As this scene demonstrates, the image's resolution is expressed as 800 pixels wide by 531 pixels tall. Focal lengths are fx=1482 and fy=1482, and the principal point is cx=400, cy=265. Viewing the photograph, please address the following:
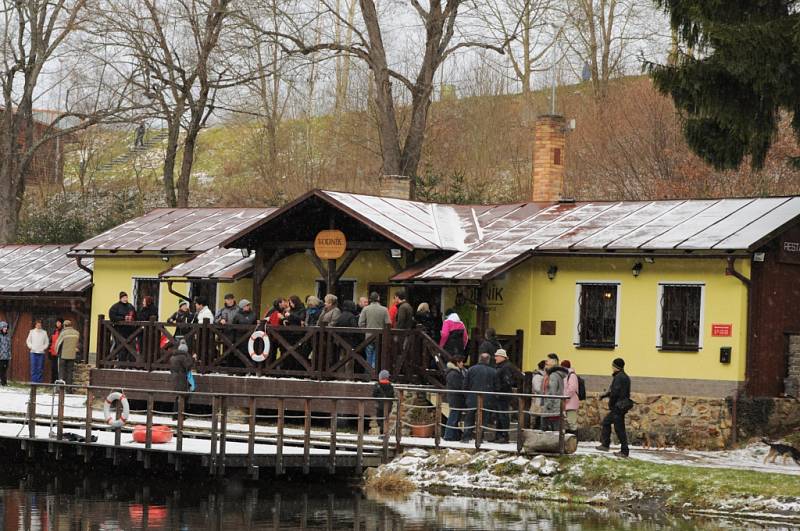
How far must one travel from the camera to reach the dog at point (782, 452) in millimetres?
21867

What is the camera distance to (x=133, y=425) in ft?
78.8

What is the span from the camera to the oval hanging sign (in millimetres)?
27406

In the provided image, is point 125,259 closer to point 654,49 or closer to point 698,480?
point 698,480

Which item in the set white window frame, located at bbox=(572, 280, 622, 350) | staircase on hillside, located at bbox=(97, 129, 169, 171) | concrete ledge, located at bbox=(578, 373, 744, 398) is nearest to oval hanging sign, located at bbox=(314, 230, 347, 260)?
white window frame, located at bbox=(572, 280, 622, 350)

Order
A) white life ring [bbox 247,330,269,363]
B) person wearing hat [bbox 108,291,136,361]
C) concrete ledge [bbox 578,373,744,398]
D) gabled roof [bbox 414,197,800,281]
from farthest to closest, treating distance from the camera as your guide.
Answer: person wearing hat [bbox 108,291,136,361]
white life ring [bbox 247,330,269,363]
gabled roof [bbox 414,197,800,281]
concrete ledge [bbox 578,373,744,398]

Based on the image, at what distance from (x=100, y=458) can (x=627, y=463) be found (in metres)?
8.93

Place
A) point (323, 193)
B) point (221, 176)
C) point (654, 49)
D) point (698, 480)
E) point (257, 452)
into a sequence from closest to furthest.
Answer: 1. point (698, 480)
2. point (257, 452)
3. point (323, 193)
4. point (654, 49)
5. point (221, 176)

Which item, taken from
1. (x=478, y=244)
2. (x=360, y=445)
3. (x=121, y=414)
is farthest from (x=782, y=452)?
(x=121, y=414)

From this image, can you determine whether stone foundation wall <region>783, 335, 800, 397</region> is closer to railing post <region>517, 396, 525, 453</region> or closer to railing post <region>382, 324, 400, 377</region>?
railing post <region>517, 396, 525, 453</region>

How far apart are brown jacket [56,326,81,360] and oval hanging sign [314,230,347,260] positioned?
703 cm

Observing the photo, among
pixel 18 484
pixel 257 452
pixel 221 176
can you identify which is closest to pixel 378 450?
pixel 257 452

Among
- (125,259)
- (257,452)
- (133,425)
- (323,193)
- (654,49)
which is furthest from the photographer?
(654,49)

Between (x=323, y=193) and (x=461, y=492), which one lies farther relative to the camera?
(x=323, y=193)

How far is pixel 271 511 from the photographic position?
2014 centimetres
